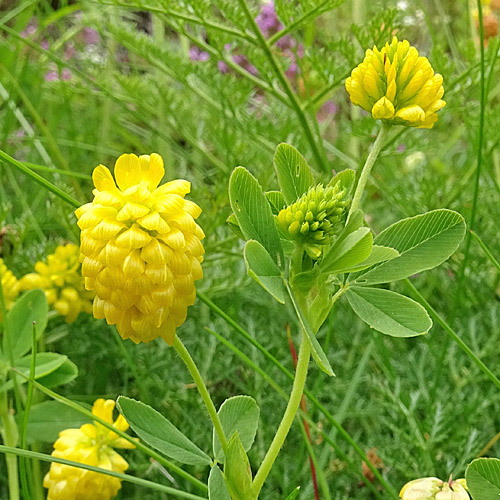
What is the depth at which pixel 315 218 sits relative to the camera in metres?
0.40

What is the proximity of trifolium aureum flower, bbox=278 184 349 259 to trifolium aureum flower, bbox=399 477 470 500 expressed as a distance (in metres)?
0.21

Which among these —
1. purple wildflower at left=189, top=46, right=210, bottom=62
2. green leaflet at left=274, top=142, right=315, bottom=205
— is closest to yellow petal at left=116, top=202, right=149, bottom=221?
green leaflet at left=274, top=142, right=315, bottom=205

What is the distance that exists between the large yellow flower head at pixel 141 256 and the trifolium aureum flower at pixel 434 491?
23 centimetres

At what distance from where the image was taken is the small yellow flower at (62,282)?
87 centimetres

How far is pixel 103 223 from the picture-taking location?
412mm

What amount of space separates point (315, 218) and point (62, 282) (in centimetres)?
57

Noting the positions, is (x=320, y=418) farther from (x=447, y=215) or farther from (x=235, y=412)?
(x=447, y=215)

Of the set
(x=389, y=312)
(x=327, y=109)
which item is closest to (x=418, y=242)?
(x=389, y=312)

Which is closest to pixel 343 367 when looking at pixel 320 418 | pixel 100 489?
pixel 320 418

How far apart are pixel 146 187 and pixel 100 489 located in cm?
35

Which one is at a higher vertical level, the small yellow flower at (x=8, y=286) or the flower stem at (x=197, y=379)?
the flower stem at (x=197, y=379)

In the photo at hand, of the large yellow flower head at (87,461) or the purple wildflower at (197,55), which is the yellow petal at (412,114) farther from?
the purple wildflower at (197,55)

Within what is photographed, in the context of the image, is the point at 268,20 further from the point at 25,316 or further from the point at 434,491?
the point at 434,491

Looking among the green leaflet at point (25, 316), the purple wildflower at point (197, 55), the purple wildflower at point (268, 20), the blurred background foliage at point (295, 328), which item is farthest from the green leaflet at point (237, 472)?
the purple wildflower at point (197, 55)
